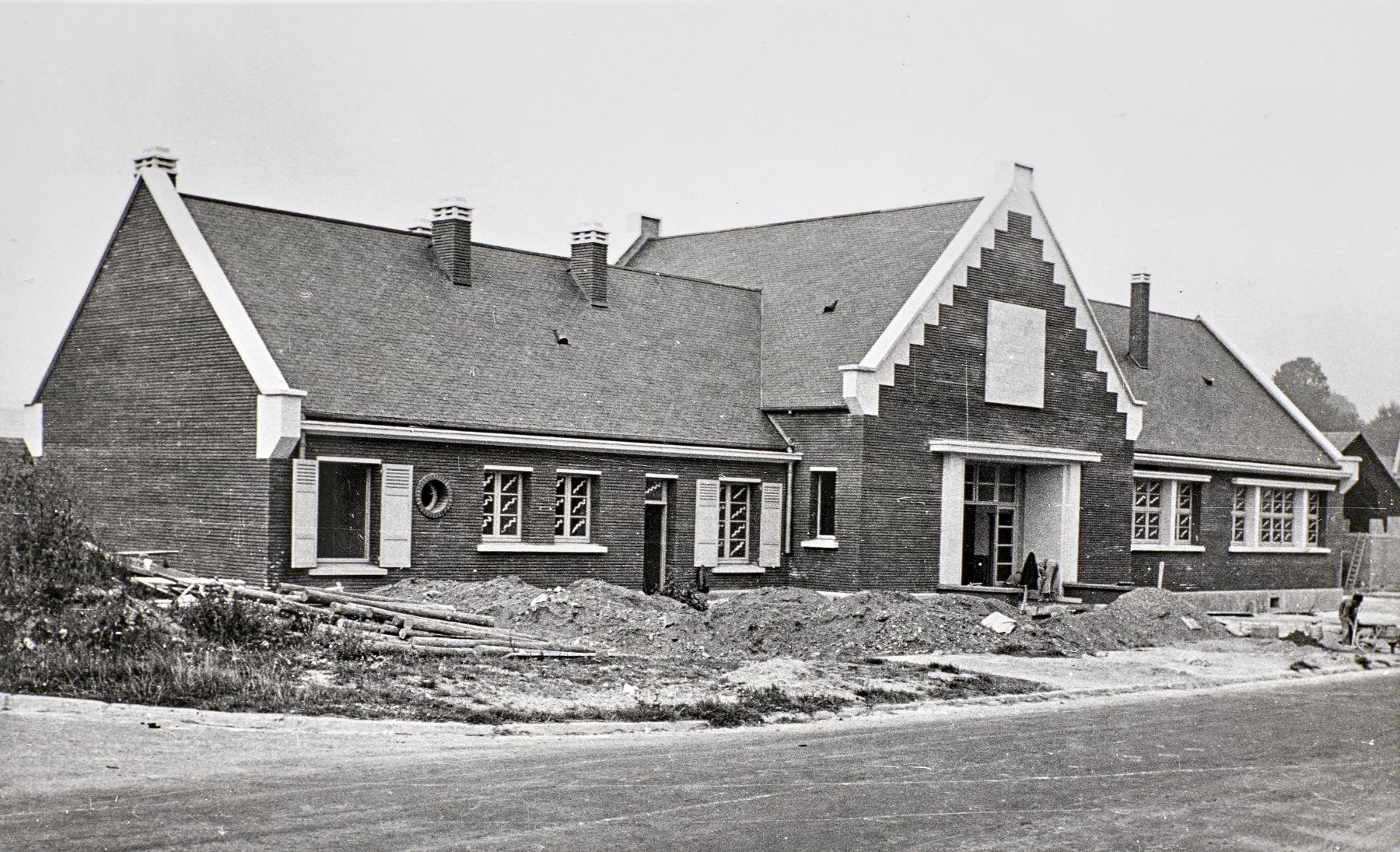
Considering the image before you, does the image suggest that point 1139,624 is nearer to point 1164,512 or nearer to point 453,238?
point 1164,512

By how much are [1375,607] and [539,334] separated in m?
23.3

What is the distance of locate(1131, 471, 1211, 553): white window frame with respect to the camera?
36.2 metres

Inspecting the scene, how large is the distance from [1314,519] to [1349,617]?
16895 mm

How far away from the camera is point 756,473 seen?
30.6 meters

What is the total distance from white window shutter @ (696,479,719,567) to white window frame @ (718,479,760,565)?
378 millimetres

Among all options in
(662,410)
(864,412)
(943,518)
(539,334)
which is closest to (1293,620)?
(943,518)

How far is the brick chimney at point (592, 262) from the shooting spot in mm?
30969

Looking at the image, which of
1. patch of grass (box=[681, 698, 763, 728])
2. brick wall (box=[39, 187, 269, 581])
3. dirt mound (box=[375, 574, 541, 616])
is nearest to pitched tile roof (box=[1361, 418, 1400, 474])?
dirt mound (box=[375, 574, 541, 616])

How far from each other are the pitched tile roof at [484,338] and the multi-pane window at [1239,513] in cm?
1484

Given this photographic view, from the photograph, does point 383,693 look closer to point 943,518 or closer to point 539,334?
point 539,334

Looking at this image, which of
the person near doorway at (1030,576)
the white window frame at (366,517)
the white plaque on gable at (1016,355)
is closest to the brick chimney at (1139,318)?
the white plaque on gable at (1016,355)

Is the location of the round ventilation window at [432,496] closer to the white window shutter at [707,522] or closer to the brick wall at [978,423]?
the white window shutter at [707,522]

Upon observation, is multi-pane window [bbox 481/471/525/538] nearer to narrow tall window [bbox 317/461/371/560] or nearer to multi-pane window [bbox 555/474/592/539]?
multi-pane window [bbox 555/474/592/539]

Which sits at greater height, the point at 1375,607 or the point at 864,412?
the point at 864,412
